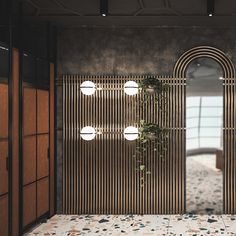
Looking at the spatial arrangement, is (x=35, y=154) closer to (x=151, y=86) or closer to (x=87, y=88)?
(x=87, y=88)

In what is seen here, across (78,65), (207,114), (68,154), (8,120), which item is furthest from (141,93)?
(207,114)

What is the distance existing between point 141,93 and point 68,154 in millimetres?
2101

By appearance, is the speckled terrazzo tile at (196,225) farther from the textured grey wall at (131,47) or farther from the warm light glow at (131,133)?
the textured grey wall at (131,47)

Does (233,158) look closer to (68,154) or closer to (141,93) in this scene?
(141,93)

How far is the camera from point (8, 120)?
18.7 ft

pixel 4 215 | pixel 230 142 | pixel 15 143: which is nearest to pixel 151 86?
pixel 230 142

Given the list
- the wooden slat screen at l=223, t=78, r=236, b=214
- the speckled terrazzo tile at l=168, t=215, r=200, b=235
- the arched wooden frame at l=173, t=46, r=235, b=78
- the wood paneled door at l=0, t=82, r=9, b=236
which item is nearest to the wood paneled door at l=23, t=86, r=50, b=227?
the wood paneled door at l=0, t=82, r=9, b=236

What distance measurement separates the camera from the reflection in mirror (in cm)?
910

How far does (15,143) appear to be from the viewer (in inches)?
234

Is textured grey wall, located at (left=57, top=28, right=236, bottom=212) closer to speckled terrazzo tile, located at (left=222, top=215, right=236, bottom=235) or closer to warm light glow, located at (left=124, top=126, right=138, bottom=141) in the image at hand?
warm light glow, located at (left=124, top=126, right=138, bottom=141)

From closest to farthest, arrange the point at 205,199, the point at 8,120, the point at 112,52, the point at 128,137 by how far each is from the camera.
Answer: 1. the point at 8,120
2. the point at 128,137
3. the point at 112,52
4. the point at 205,199

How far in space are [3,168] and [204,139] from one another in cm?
1796

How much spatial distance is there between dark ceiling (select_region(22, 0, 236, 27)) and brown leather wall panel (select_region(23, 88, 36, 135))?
1560 mm

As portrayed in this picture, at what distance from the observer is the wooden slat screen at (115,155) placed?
25.1ft
